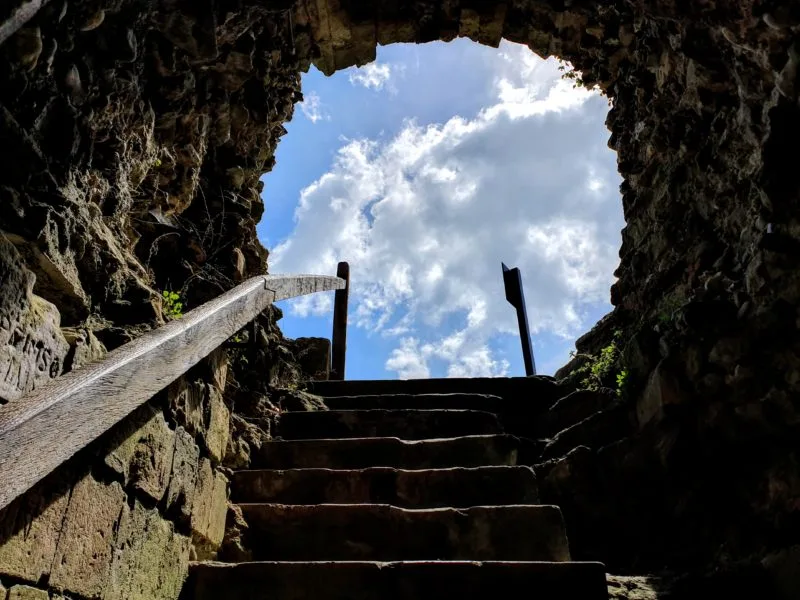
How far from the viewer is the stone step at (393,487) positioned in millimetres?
2559

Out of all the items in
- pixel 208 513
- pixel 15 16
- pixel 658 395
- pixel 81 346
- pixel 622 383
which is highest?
pixel 622 383

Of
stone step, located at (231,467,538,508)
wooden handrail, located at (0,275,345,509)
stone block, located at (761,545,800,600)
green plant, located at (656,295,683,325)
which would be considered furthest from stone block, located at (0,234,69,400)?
green plant, located at (656,295,683,325)

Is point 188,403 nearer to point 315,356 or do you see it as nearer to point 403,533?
point 403,533

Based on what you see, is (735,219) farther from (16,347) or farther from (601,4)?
(16,347)

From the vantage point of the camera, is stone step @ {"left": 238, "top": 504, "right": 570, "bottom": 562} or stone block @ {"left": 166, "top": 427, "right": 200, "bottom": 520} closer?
stone block @ {"left": 166, "top": 427, "right": 200, "bottom": 520}

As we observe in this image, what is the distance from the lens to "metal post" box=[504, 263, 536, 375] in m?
5.98

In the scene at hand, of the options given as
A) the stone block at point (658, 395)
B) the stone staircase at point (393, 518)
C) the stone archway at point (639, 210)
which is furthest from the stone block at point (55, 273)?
the stone block at point (658, 395)

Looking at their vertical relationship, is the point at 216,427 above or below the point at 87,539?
above

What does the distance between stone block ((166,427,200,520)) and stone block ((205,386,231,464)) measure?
7.4 inches

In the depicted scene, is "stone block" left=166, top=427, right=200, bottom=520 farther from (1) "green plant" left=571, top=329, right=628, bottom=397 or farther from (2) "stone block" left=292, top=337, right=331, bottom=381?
(2) "stone block" left=292, top=337, right=331, bottom=381

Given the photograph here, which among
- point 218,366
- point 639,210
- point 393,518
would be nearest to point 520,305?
point 639,210

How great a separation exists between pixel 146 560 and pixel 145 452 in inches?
12.5

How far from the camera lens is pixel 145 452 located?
70.2 inches

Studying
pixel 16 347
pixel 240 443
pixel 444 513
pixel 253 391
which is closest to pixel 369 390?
pixel 253 391
